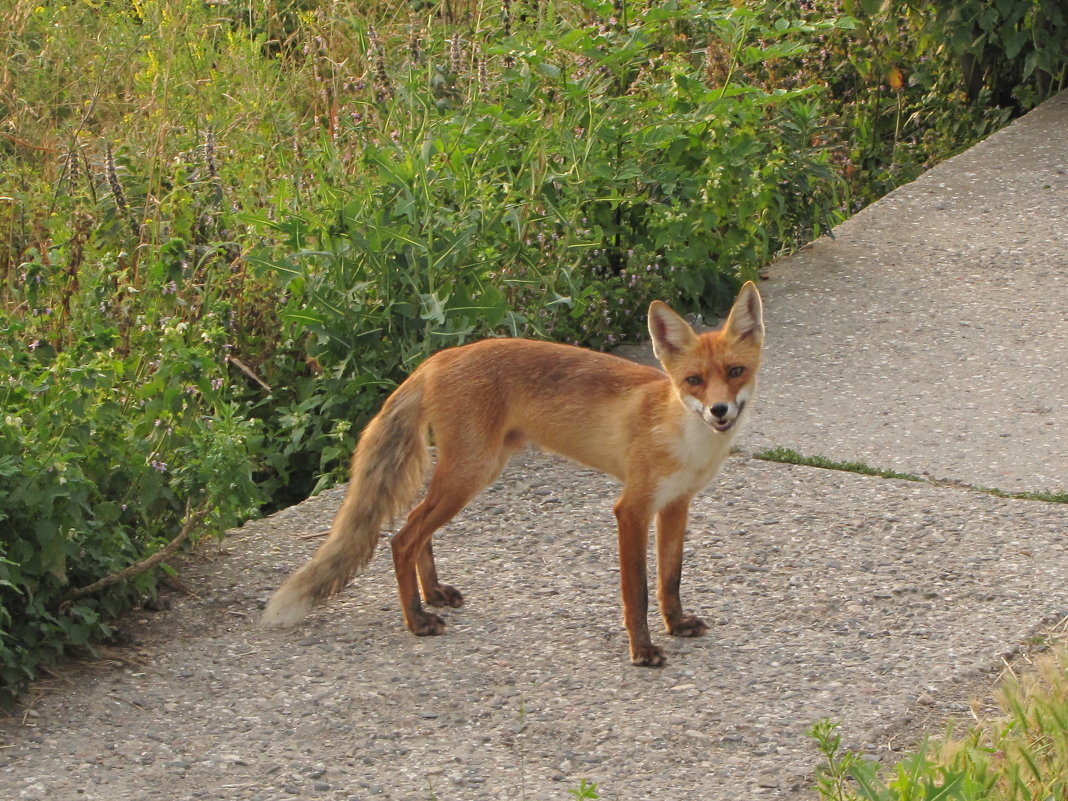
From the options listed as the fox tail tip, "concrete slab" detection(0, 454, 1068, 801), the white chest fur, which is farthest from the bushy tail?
the white chest fur

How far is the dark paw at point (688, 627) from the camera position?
4539 mm

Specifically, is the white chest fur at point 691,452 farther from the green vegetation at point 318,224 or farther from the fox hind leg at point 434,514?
the green vegetation at point 318,224

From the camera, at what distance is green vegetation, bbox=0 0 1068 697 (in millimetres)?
4551

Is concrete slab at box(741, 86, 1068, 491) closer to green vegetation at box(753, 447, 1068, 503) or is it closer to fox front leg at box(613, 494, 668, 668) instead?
green vegetation at box(753, 447, 1068, 503)

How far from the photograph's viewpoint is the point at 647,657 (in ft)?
14.3

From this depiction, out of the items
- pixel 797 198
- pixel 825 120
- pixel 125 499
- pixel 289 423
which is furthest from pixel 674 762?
pixel 825 120

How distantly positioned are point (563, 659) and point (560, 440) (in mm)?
766

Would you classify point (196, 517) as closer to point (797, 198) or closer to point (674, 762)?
point (674, 762)

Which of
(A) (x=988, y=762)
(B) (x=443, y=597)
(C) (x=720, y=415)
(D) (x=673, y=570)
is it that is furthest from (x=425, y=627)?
(A) (x=988, y=762)

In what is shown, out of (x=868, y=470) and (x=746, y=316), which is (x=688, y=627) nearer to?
(x=746, y=316)

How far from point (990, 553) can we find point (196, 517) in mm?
2660

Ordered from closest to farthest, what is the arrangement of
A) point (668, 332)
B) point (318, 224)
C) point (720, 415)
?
point (720, 415) → point (668, 332) → point (318, 224)

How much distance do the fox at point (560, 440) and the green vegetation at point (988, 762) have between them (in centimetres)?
96

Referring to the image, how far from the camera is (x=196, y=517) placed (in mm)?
4676
